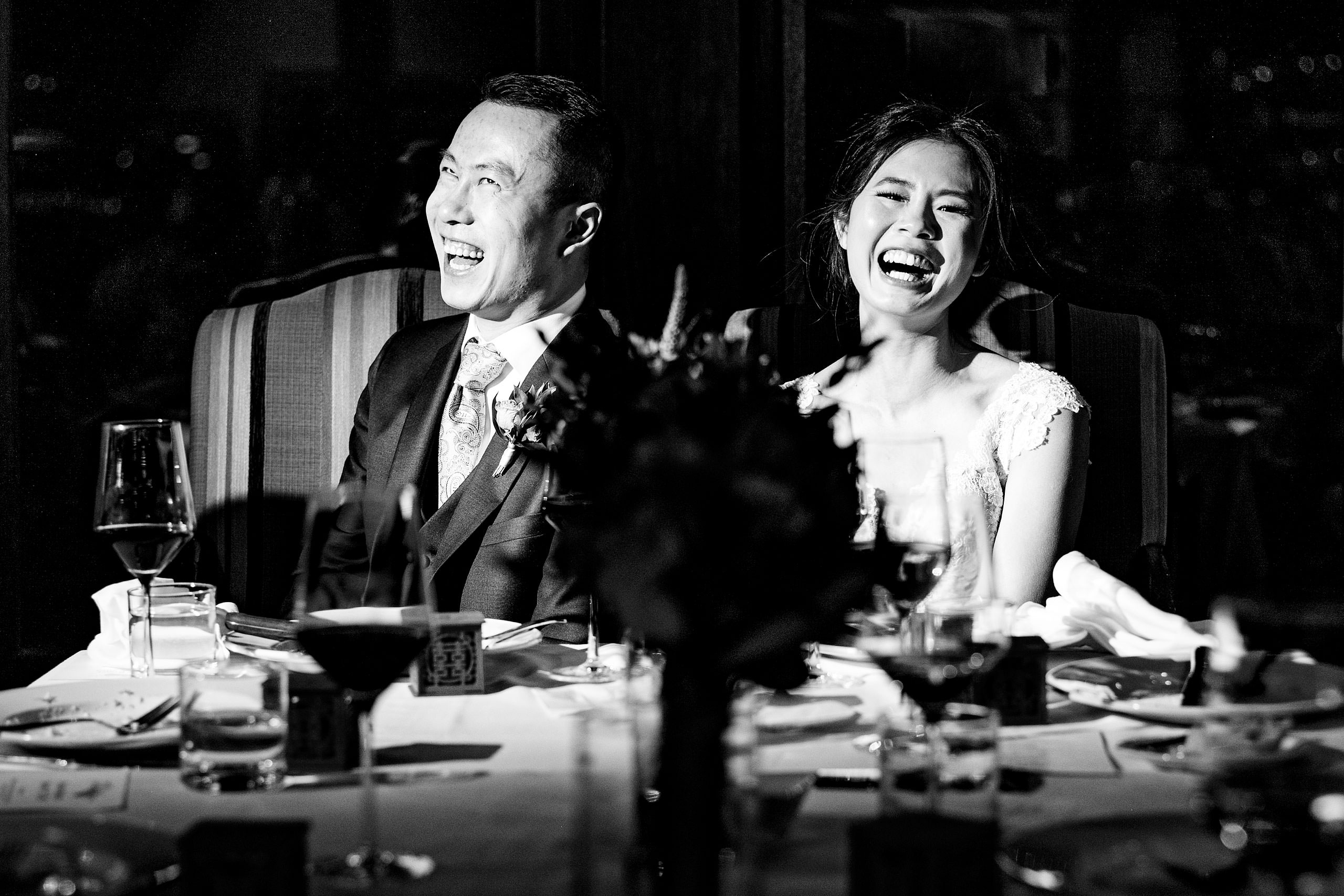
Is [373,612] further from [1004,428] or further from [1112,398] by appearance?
[1112,398]

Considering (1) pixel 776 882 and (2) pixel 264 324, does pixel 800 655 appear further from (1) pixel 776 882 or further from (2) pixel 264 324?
(2) pixel 264 324

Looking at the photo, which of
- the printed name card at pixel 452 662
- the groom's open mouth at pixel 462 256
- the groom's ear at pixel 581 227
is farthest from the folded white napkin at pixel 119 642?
the groom's ear at pixel 581 227

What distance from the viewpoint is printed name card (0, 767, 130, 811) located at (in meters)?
0.92

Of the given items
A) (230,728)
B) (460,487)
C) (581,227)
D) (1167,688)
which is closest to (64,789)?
(230,728)

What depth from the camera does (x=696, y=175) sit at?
2689mm

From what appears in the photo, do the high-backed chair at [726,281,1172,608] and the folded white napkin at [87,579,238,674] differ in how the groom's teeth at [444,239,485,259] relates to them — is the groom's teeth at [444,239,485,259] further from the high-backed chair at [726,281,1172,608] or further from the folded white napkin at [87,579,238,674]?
the folded white napkin at [87,579,238,674]

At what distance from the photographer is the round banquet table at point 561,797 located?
2.50 feet

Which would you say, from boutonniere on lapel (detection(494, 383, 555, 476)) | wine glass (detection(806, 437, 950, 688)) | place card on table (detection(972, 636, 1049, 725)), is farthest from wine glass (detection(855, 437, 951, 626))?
boutonniere on lapel (detection(494, 383, 555, 476))

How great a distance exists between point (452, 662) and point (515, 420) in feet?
3.11

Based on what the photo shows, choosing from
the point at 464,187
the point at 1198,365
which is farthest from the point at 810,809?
the point at 1198,365

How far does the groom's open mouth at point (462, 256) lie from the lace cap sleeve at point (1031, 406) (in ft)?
2.99

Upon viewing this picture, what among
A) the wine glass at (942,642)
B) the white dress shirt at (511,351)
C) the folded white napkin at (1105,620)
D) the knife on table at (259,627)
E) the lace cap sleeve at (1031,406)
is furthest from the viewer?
the white dress shirt at (511,351)

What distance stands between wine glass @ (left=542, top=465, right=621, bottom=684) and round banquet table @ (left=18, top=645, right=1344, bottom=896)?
0.34 ft

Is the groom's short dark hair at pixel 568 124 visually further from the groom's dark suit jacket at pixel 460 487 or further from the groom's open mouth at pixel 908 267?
the groom's open mouth at pixel 908 267
